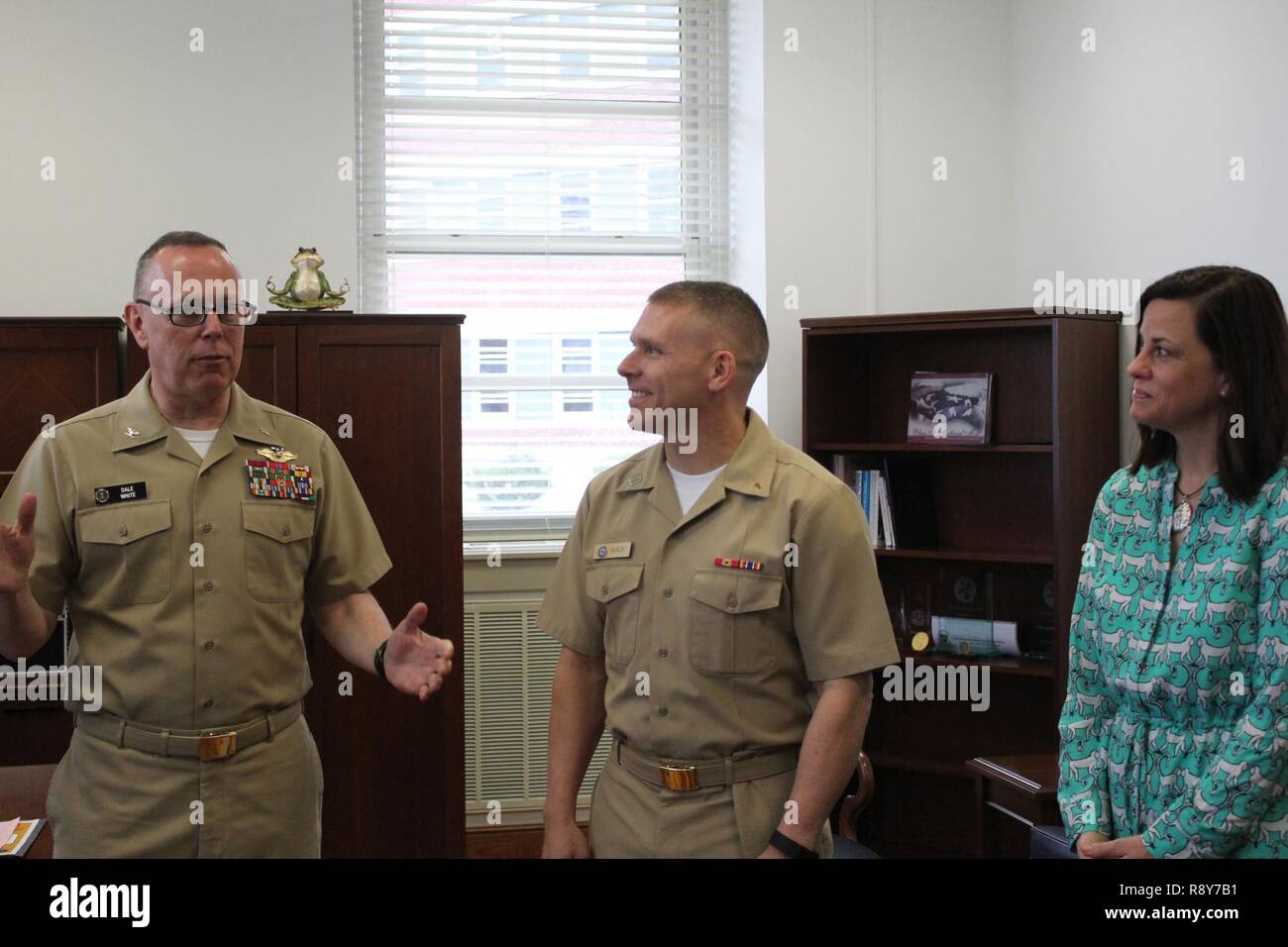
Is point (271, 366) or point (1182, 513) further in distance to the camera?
point (271, 366)

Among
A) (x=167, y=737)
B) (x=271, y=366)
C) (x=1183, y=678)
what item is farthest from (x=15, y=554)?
(x=271, y=366)

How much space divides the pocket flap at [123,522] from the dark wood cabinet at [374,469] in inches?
65.4

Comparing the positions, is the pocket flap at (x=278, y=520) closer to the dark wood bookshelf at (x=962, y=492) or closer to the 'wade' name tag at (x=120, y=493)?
the 'wade' name tag at (x=120, y=493)

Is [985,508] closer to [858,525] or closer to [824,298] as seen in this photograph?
[824,298]

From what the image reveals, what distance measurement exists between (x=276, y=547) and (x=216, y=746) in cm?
35

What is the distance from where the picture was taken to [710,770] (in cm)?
174

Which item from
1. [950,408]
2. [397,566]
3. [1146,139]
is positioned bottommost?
[397,566]

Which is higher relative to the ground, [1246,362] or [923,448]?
[1246,362]

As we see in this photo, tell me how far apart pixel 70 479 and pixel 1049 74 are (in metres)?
3.89

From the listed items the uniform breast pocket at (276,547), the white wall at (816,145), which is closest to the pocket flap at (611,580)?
the uniform breast pocket at (276,547)

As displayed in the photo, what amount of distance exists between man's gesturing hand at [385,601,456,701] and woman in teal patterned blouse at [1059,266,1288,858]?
1.05 meters

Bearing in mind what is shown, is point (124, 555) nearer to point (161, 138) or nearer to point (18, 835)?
point (18, 835)

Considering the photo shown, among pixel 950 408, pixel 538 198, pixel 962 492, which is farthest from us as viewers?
pixel 538 198

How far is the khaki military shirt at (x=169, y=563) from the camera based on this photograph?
188cm
